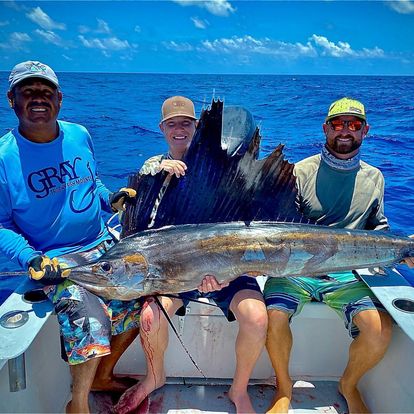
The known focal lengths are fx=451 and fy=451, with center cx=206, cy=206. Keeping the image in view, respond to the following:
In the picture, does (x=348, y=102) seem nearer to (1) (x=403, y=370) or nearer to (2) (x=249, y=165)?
(2) (x=249, y=165)

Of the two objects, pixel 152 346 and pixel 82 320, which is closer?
pixel 82 320

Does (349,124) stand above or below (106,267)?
above

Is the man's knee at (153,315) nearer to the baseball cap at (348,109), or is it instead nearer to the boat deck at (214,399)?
the boat deck at (214,399)

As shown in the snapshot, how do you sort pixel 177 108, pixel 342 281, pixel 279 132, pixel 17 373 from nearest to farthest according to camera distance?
pixel 17 373 → pixel 342 281 → pixel 177 108 → pixel 279 132

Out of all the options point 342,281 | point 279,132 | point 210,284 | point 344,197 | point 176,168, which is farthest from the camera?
point 279,132

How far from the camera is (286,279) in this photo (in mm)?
2098

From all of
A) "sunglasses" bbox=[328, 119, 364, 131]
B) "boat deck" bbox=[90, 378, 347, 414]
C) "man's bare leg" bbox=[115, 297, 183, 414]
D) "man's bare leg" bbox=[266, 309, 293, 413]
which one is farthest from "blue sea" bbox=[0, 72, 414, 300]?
"man's bare leg" bbox=[115, 297, 183, 414]

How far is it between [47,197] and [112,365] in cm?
83

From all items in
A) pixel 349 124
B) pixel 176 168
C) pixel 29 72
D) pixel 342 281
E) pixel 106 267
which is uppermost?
pixel 29 72

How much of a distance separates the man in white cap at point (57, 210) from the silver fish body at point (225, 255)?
13cm

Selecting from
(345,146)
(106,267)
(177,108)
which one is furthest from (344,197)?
(106,267)

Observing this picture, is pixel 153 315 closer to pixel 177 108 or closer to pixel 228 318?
pixel 228 318

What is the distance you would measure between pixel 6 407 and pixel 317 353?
1406 mm

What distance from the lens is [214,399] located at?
2102mm
